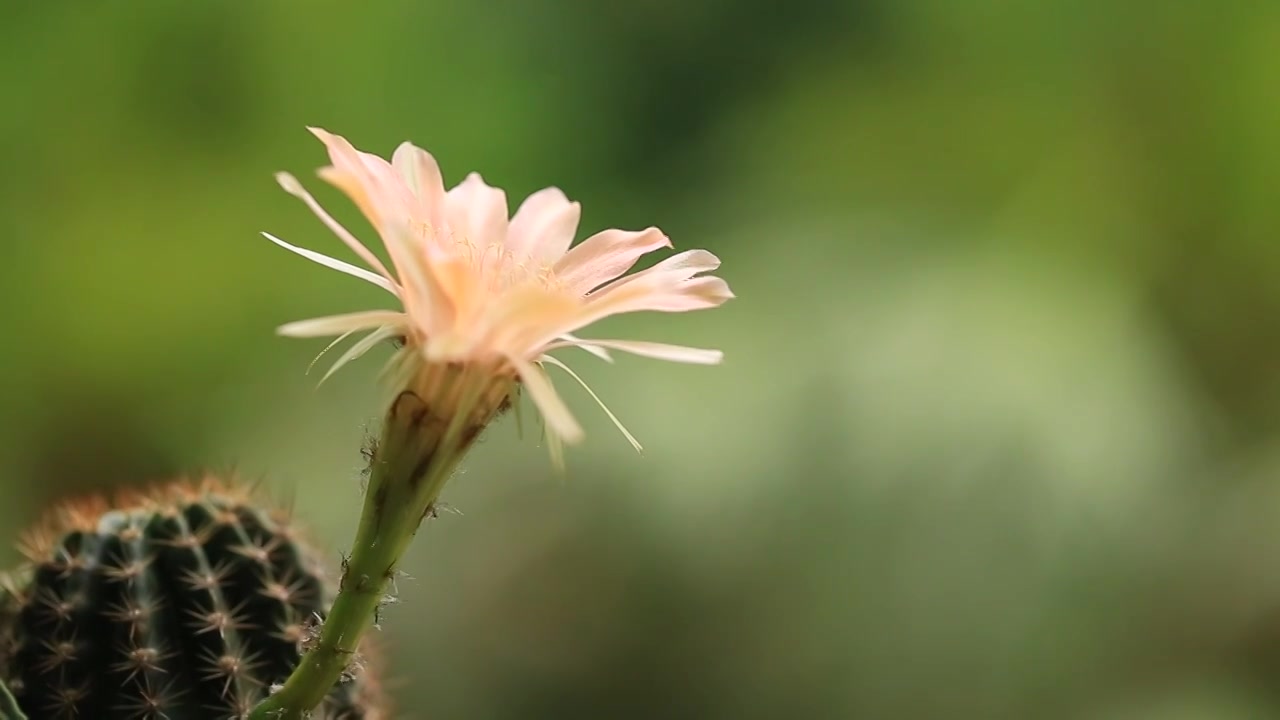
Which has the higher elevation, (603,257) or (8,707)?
(603,257)

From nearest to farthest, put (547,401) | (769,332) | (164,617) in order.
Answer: (547,401) → (164,617) → (769,332)

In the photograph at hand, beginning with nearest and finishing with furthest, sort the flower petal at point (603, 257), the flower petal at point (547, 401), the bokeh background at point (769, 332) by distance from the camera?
the flower petal at point (547, 401), the flower petal at point (603, 257), the bokeh background at point (769, 332)

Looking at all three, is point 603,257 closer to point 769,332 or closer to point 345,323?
point 345,323

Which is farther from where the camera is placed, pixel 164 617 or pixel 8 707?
pixel 164 617

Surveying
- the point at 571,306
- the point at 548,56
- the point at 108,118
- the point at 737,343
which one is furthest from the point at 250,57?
the point at 571,306

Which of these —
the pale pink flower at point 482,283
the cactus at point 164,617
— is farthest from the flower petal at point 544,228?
the cactus at point 164,617

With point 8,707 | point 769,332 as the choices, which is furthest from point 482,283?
point 769,332

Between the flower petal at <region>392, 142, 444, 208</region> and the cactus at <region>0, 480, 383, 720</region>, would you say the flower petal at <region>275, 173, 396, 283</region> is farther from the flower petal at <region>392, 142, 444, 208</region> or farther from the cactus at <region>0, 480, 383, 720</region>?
the cactus at <region>0, 480, 383, 720</region>

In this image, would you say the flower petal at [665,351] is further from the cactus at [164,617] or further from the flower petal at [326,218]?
the cactus at [164,617]

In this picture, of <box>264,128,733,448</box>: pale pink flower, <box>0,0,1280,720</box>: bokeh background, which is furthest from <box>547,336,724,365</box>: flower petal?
<box>0,0,1280,720</box>: bokeh background
